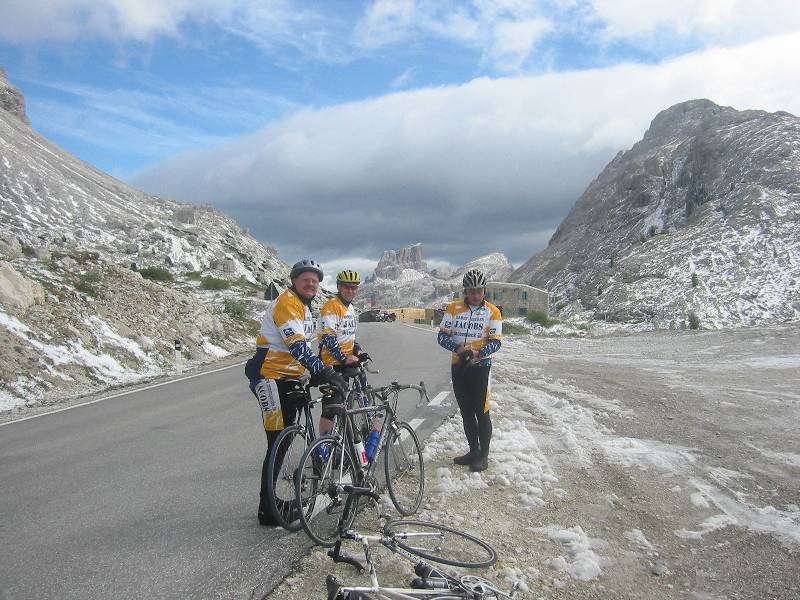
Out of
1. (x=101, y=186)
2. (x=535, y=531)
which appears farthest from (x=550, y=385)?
(x=101, y=186)

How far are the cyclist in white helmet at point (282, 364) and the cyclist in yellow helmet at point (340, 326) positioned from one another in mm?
579

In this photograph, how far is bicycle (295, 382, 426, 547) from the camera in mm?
4543

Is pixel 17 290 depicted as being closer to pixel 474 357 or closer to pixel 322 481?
pixel 474 357

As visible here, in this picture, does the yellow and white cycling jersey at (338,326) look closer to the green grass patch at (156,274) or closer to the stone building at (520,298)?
the green grass patch at (156,274)

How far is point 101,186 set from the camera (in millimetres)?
84000

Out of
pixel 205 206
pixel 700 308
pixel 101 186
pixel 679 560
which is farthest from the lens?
pixel 205 206

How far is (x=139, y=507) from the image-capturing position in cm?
545

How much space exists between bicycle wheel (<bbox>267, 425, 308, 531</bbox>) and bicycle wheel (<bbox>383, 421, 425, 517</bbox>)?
0.89 metres

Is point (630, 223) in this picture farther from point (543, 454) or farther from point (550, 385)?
point (543, 454)

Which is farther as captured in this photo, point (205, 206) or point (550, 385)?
point (205, 206)

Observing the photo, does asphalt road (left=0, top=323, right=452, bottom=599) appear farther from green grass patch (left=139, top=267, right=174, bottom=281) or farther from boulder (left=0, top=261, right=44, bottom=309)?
green grass patch (left=139, top=267, right=174, bottom=281)

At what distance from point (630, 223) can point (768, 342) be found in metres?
68.6

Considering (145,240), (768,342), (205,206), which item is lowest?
(768,342)

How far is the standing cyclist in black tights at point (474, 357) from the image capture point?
645cm
